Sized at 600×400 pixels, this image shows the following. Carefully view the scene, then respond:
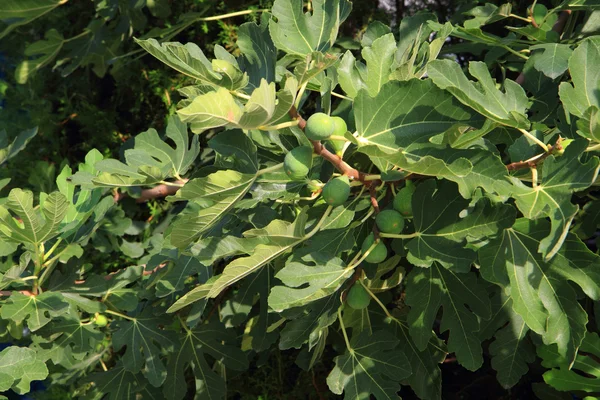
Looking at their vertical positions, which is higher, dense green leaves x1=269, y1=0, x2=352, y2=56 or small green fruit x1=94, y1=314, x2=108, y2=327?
dense green leaves x1=269, y1=0, x2=352, y2=56

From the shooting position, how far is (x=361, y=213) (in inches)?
48.9

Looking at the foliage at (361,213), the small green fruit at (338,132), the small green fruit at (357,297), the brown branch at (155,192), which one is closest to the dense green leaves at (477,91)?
the foliage at (361,213)

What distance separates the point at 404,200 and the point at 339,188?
5.6 inches

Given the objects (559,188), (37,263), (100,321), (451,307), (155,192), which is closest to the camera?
(559,188)

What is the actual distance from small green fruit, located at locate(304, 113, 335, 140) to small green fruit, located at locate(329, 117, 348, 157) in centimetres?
4

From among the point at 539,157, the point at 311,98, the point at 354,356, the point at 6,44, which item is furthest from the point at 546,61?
the point at 6,44

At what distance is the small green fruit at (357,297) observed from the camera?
1220 mm

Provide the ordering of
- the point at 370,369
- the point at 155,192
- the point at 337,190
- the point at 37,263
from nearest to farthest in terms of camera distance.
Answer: the point at 337,190 < the point at 370,369 < the point at 37,263 < the point at 155,192

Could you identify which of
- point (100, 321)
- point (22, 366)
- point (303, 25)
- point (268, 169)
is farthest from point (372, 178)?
point (100, 321)

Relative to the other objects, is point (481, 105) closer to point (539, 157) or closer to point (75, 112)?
point (539, 157)

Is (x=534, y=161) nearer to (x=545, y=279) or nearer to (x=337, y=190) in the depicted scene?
(x=545, y=279)

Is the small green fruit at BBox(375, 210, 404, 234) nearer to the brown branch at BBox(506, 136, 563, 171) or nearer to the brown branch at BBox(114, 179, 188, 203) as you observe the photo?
the brown branch at BBox(506, 136, 563, 171)

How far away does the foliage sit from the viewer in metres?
0.97

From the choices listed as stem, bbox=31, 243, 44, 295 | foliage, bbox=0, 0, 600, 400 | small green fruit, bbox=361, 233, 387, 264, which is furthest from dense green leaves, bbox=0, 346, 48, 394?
small green fruit, bbox=361, 233, 387, 264
